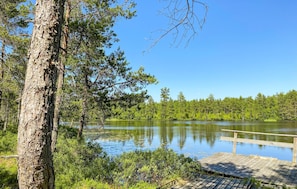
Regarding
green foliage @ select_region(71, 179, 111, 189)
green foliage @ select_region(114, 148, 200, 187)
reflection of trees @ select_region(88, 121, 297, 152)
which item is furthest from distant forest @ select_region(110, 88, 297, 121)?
green foliage @ select_region(71, 179, 111, 189)

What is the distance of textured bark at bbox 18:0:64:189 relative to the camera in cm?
162

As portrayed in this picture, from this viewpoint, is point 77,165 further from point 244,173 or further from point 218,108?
point 218,108

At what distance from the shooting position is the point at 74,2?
6.34 meters

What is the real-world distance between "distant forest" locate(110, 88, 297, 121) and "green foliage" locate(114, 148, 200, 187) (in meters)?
55.8

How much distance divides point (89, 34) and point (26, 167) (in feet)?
17.6

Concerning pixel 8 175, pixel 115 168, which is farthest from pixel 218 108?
pixel 8 175

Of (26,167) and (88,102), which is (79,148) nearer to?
(88,102)

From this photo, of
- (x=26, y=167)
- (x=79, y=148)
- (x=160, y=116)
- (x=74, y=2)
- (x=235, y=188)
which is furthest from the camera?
(x=160, y=116)

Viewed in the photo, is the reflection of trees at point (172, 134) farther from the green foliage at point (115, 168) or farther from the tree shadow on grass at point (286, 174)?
the tree shadow on grass at point (286, 174)

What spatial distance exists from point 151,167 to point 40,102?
377 centimetres

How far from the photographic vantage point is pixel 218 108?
214 feet

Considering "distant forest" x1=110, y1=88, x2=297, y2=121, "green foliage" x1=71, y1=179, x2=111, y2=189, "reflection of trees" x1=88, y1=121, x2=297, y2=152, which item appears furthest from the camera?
"distant forest" x1=110, y1=88, x2=297, y2=121

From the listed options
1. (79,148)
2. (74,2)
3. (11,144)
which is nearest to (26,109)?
(79,148)

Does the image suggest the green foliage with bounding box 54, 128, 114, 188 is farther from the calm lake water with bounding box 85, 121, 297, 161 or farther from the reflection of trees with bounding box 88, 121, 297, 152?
the reflection of trees with bounding box 88, 121, 297, 152
